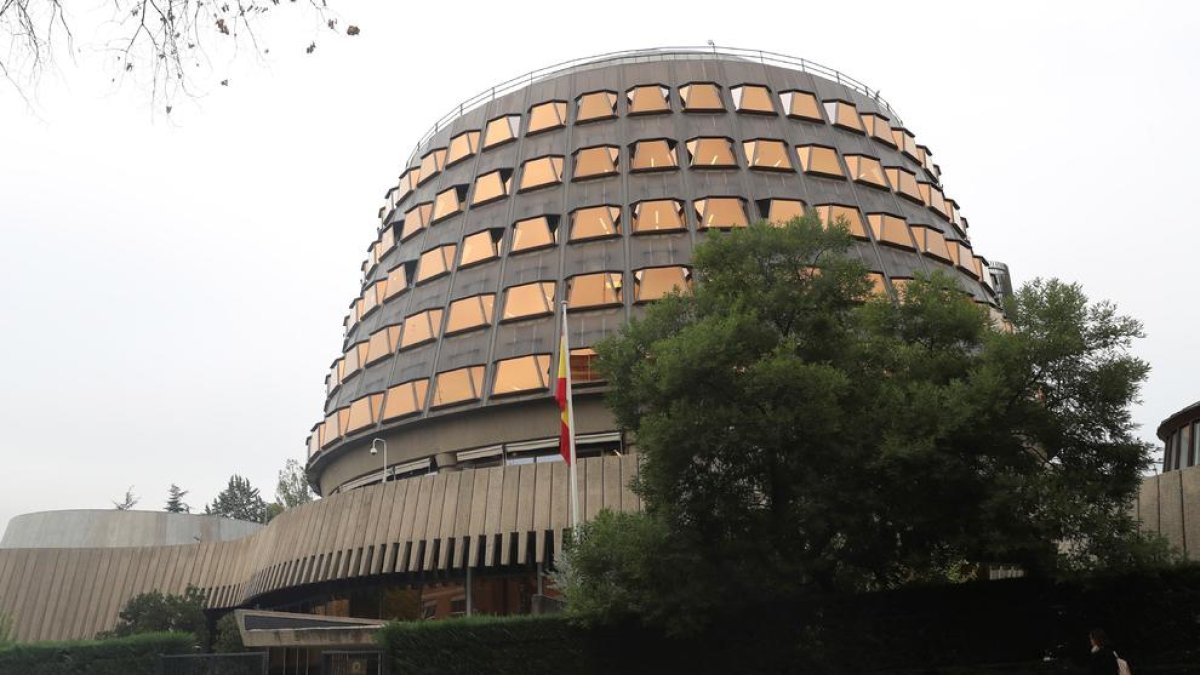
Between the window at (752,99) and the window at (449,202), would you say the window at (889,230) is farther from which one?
the window at (449,202)

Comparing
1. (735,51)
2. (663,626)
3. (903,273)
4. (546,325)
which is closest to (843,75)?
(735,51)

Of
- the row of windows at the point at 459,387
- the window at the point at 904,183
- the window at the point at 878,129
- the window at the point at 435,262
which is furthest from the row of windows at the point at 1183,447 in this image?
the window at the point at 435,262

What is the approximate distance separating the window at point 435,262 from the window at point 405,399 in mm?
6607

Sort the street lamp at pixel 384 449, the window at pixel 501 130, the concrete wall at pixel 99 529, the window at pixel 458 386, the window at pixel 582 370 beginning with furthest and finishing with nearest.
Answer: the concrete wall at pixel 99 529
the window at pixel 501 130
the street lamp at pixel 384 449
the window at pixel 458 386
the window at pixel 582 370

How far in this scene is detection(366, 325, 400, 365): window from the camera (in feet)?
178

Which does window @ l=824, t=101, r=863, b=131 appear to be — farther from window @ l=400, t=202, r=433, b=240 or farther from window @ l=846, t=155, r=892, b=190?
window @ l=400, t=202, r=433, b=240

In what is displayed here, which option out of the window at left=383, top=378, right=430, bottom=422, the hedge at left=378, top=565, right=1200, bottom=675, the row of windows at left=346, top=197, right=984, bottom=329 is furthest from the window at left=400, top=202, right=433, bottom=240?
the hedge at left=378, top=565, right=1200, bottom=675

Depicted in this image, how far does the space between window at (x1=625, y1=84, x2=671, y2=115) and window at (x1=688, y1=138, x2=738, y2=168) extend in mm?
3176

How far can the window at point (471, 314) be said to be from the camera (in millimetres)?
50269

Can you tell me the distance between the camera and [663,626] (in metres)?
24.0

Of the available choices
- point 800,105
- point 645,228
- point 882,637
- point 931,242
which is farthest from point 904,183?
point 882,637

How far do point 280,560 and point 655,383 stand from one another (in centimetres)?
3075

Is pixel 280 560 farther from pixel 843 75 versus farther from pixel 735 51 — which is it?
pixel 843 75

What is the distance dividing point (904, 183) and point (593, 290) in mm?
20895
